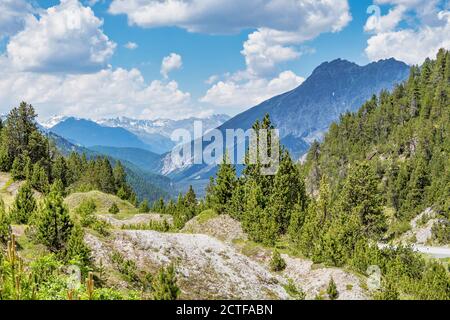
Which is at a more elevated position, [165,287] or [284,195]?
[284,195]

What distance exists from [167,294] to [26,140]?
3218 inches

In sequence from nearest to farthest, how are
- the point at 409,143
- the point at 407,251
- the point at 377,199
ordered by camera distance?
the point at 407,251, the point at 377,199, the point at 409,143

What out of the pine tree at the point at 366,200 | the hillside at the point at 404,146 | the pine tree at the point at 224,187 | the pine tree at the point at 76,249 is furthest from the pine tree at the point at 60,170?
the hillside at the point at 404,146

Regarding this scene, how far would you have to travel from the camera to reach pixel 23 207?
3117 cm

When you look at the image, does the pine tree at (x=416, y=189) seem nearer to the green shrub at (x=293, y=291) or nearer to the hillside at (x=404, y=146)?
the hillside at (x=404, y=146)

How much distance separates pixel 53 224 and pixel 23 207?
34.0 ft

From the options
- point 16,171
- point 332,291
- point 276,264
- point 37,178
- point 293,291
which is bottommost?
point 293,291

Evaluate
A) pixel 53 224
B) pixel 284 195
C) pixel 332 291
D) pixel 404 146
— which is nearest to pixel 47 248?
pixel 53 224

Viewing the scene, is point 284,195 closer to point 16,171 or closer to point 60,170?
point 16,171

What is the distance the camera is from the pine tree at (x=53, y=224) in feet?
73.4

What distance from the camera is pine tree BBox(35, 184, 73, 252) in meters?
22.4

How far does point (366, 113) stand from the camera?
181375 millimetres
